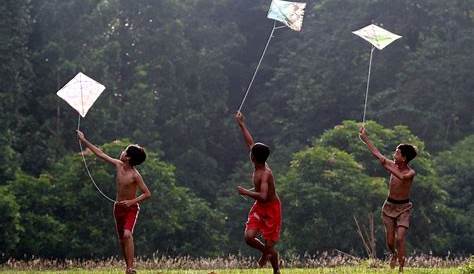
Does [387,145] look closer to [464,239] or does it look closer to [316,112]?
[464,239]

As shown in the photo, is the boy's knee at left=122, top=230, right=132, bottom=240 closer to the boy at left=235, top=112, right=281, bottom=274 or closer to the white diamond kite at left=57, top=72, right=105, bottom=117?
the boy at left=235, top=112, right=281, bottom=274

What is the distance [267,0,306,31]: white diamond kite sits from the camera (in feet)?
51.2

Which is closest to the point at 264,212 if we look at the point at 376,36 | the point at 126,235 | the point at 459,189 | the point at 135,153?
the point at 126,235

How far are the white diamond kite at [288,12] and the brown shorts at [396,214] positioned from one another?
3658 mm

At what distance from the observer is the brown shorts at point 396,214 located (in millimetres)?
13266

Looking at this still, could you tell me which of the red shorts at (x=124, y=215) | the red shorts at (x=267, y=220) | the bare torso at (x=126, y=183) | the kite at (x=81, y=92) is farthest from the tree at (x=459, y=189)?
the red shorts at (x=267, y=220)

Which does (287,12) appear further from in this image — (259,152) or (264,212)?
(264,212)

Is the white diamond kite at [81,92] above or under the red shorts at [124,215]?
above

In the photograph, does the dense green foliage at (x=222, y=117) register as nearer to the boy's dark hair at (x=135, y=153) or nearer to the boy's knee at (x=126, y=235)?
the boy's dark hair at (x=135, y=153)

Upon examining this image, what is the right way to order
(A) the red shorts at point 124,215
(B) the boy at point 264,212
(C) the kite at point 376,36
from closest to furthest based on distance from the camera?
(B) the boy at point 264,212 < (A) the red shorts at point 124,215 < (C) the kite at point 376,36

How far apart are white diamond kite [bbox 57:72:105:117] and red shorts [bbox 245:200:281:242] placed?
3.74m

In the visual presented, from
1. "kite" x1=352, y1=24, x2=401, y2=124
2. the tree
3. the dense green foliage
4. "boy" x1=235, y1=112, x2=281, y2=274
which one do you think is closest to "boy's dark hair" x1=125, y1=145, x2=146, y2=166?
"boy" x1=235, y1=112, x2=281, y2=274

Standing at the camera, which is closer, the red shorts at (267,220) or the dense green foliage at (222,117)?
the red shorts at (267,220)

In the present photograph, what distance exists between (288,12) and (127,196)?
15.8ft
